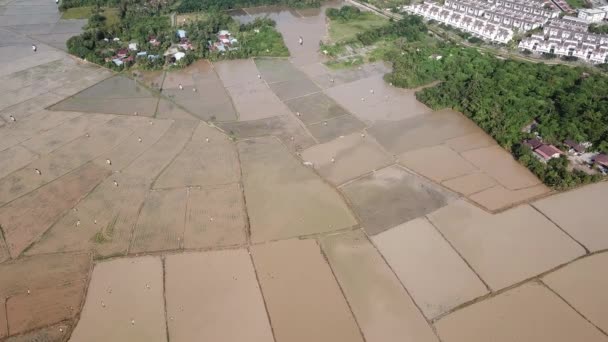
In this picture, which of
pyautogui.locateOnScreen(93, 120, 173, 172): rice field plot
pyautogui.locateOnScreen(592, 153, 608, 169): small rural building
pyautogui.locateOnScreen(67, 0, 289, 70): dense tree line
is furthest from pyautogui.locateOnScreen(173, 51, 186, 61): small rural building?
pyautogui.locateOnScreen(592, 153, 608, 169): small rural building

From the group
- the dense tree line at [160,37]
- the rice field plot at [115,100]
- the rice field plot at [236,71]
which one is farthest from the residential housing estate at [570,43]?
the rice field plot at [115,100]

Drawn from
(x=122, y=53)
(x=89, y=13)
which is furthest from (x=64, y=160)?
(x=89, y=13)

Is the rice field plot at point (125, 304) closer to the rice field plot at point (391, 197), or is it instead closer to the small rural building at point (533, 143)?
the rice field plot at point (391, 197)

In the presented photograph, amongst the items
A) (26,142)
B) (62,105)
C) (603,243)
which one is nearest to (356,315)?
(603,243)

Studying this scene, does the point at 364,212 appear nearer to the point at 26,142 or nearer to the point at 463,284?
the point at 463,284

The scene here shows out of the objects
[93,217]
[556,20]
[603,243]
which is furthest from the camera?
[556,20]

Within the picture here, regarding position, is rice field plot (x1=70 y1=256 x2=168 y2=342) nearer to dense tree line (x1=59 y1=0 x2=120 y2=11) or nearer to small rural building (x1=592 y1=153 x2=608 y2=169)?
small rural building (x1=592 y1=153 x2=608 y2=169)

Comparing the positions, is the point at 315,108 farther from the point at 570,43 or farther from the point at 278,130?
the point at 570,43
